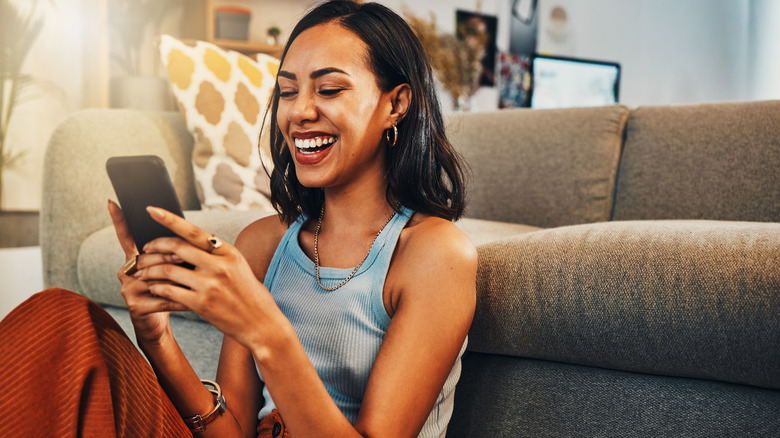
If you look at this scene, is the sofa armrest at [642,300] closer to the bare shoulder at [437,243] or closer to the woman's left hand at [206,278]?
the bare shoulder at [437,243]

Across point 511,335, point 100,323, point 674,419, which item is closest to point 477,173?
point 511,335

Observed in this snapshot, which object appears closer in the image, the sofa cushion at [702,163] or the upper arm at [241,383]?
the upper arm at [241,383]

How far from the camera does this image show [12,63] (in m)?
3.11

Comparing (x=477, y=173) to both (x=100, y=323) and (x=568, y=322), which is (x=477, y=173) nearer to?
(x=568, y=322)

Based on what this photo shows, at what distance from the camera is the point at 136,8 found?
10.7ft

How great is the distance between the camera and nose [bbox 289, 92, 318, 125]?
0.83m

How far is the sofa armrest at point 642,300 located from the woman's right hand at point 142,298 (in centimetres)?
49

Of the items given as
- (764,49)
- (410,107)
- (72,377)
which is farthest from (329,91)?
(764,49)

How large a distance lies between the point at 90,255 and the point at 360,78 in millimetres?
969

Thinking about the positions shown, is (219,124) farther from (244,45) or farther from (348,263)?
(244,45)

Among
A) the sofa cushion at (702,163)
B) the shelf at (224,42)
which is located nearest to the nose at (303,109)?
the sofa cushion at (702,163)

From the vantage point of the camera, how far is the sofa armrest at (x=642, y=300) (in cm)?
86

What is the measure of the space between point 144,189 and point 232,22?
2826 millimetres

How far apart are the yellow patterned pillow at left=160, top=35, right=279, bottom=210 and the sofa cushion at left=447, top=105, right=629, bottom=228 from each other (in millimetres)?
537
